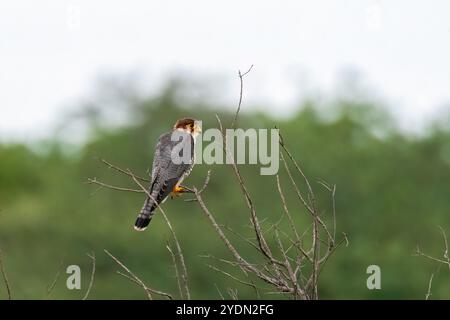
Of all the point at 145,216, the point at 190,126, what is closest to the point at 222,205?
the point at 190,126

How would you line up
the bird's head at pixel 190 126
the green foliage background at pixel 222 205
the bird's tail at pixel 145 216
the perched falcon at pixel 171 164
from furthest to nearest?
the green foliage background at pixel 222 205 < the bird's head at pixel 190 126 < the perched falcon at pixel 171 164 < the bird's tail at pixel 145 216

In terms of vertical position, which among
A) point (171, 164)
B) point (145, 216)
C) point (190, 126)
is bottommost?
point (145, 216)

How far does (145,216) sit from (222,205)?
2654 centimetres

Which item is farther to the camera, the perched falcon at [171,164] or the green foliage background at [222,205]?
the green foliage background at [222,205]

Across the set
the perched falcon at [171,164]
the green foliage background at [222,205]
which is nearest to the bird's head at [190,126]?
→ the perched falcon at [171,164]

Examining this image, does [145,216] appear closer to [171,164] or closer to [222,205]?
[171,164]

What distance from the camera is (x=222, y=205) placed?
34656 mm

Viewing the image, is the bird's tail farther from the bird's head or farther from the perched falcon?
the bird's head

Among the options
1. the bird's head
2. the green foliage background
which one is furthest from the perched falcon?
the green foliage background

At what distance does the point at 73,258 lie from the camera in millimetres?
32750

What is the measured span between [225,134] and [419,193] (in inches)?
1263

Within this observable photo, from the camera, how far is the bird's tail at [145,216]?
26.5 ft

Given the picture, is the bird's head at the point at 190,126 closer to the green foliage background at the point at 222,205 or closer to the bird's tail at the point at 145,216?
the bird's tail at the point at 145,216

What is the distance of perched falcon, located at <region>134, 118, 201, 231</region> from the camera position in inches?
323
